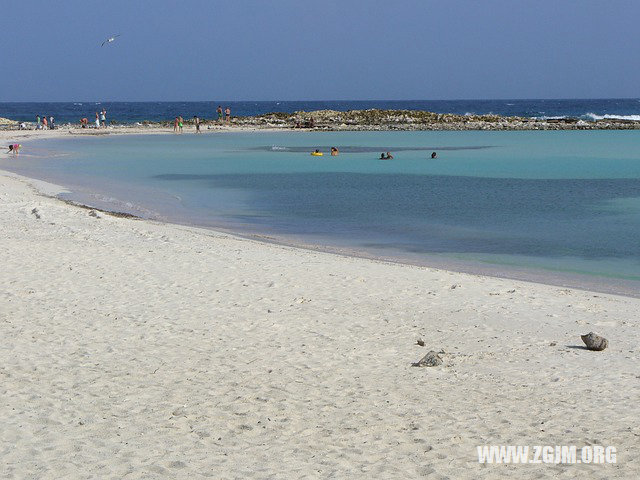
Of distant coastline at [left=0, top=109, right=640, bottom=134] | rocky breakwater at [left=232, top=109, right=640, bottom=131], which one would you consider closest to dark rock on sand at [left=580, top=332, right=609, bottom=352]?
distant coastline at [left=0, top=109, right=640, bottom=134]

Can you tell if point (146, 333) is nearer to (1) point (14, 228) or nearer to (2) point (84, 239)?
(2) point (84, 239)

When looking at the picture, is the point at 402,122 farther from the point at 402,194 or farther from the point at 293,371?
the point at 293,371

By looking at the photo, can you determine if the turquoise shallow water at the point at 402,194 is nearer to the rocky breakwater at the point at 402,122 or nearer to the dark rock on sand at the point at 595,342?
the dark rock on sand at the point at 595,342

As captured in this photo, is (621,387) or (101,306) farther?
(101,306)

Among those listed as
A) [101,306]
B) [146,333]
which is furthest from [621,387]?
[101,306]

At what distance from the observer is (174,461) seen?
6.45 metres

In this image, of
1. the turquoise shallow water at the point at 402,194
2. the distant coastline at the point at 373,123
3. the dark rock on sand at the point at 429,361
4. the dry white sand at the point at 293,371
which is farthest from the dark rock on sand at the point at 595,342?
the distant coastline at the point at 373,123

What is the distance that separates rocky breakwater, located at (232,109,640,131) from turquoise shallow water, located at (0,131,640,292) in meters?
22.8

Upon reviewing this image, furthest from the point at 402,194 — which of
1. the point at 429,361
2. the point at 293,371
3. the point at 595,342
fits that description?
the point at 293,371

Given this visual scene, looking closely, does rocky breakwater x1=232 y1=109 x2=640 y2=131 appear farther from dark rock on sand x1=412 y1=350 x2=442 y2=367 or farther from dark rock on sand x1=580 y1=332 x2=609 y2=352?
dark rock on sand x1=412 y1=350 x2=442 y2=367

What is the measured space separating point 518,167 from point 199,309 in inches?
1217

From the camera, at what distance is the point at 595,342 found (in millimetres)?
9609

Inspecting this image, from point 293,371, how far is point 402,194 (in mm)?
20533

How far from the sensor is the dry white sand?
21.6 feet
